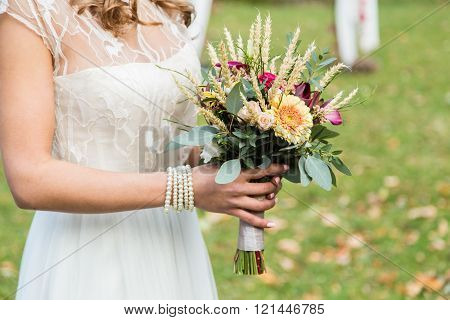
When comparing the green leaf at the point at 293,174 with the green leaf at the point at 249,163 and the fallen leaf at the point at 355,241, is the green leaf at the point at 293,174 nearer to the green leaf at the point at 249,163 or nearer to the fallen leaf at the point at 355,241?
the green leaf at the point at 249,163

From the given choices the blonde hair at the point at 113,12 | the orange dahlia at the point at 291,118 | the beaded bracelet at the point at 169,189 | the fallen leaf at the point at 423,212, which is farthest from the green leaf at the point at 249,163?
the fallen leaf at the point at 423,212

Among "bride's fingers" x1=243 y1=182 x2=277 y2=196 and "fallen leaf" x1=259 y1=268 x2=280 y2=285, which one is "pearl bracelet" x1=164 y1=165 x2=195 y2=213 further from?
"fallen leaf" x1=259 y1=268 x2=280 y2=285

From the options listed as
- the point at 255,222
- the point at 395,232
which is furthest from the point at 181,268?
the point at 395,232

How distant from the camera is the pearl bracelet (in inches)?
73.0

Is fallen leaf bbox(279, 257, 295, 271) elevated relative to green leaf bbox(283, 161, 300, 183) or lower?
lower

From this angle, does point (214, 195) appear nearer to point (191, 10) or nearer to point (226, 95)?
point (226, 95)

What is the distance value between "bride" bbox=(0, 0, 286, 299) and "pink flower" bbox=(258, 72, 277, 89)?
0.24 metres

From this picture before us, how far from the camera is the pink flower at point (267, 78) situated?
6.17 feet

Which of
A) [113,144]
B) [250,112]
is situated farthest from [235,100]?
[113,144]

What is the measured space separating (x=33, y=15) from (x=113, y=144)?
42 cm

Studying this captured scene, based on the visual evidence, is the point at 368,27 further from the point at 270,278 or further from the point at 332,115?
the point at 332,115

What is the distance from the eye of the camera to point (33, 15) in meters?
1.75

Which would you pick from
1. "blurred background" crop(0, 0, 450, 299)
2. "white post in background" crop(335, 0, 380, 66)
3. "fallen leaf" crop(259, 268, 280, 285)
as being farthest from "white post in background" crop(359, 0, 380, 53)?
"fallen leaf" crop(259, 268, 280, 285)

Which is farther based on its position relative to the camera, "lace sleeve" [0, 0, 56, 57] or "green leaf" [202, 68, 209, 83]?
"green leaf" [202, 68, 209, 83]
